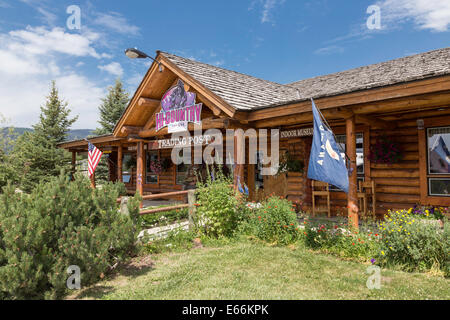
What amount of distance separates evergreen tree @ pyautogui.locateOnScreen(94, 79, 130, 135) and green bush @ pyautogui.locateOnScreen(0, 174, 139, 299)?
28058 millimetres

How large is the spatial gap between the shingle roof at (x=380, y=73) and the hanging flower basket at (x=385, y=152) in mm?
1628

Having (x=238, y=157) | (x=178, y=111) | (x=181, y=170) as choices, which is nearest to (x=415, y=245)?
(x=238, y=157)

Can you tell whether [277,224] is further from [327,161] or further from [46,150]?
[46,150]

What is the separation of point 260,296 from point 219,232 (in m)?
2.85

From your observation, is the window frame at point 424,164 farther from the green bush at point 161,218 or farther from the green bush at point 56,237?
the green bush at point 56,237

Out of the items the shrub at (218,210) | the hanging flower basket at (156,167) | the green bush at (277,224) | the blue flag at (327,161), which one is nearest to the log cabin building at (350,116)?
the blue flag at (327,161)

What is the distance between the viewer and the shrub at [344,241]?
16.8 feet

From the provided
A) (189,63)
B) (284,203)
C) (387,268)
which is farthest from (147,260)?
(189,63)

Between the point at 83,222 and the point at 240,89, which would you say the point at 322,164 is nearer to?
the point at 83,222

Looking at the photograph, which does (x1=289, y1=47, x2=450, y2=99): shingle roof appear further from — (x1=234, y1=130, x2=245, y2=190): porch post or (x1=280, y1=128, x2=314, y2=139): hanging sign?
(x1=234, y1=130, x2=245, y2=190): porch post

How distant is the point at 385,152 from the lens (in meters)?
8.02

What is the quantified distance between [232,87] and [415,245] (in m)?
6.47

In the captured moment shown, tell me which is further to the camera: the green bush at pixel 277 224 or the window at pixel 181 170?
the window at pixel 181 170

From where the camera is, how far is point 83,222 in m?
4.62
